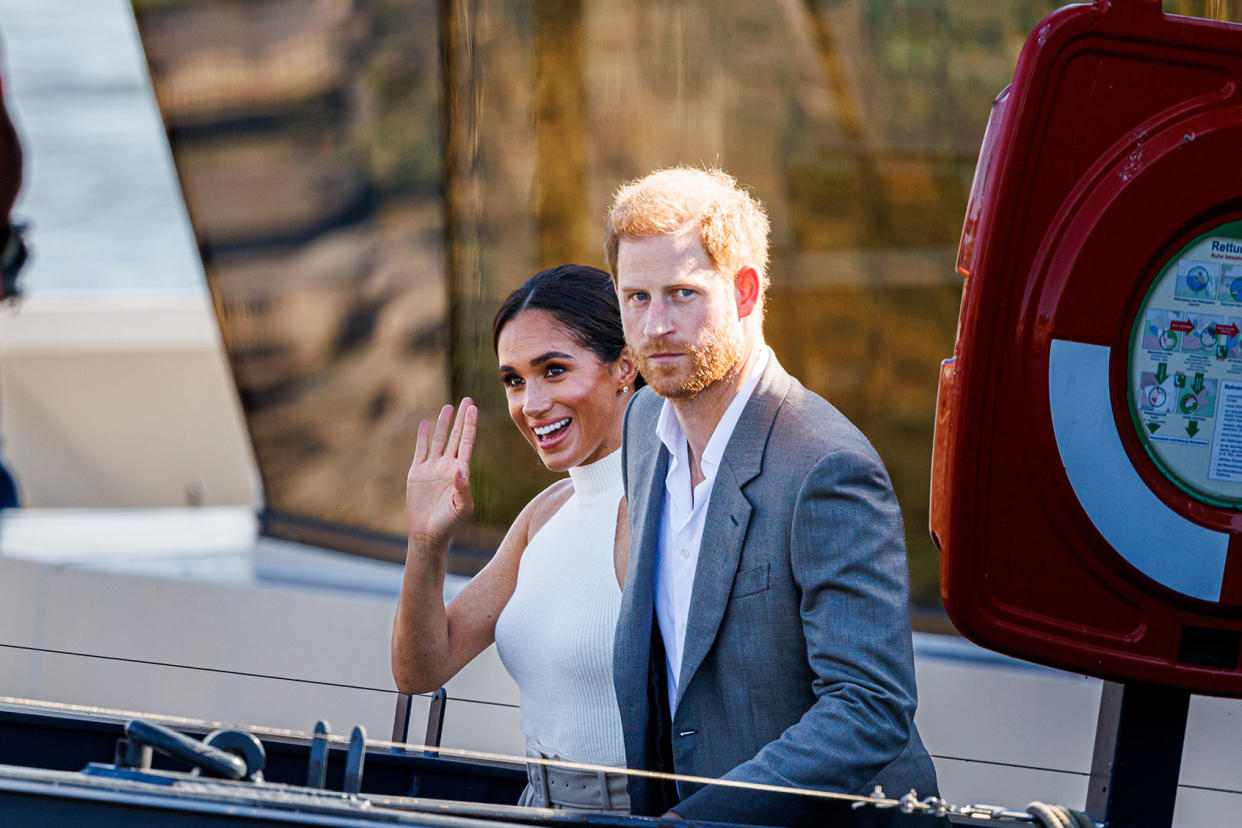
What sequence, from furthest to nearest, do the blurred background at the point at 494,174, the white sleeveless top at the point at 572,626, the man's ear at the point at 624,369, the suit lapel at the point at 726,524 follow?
1. the blurred background at the point at 494,174
2. the man's ear at the point at 624,369
3. the white sleeveless top at the point at 572,626
4. the suit lapel at the point at 726,524

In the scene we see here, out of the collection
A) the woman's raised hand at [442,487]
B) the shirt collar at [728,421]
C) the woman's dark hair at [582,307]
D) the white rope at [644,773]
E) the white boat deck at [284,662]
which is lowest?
the white boat deck at [284,662]

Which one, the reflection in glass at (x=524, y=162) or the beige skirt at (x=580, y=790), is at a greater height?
the reflection in glass at (x=524, y=162)

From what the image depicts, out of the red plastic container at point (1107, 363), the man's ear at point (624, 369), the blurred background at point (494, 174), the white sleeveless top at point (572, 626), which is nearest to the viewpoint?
the red plastic container at point (1107, 363)

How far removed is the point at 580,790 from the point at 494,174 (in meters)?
1.57

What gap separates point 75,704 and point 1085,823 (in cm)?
112

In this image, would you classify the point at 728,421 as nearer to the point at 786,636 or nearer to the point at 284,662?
the point at 786,636

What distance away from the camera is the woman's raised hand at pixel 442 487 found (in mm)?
1576

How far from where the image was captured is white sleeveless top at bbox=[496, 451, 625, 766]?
1.55 metres

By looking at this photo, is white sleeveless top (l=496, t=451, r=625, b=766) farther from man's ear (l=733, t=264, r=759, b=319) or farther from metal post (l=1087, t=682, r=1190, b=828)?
metal post (l=1087, t=682, r=1190, b=828)

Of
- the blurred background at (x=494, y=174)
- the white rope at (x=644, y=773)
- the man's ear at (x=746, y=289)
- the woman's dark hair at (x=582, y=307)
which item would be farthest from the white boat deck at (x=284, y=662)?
the man's ear at (x=746, y=289)

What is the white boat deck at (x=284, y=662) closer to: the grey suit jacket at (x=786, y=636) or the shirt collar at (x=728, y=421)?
the grey suit jacket at (x=786, y=636)

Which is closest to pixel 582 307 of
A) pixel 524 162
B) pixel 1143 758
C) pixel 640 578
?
pixel 640 578

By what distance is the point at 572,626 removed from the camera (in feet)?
5.19

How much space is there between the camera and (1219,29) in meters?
1.25
